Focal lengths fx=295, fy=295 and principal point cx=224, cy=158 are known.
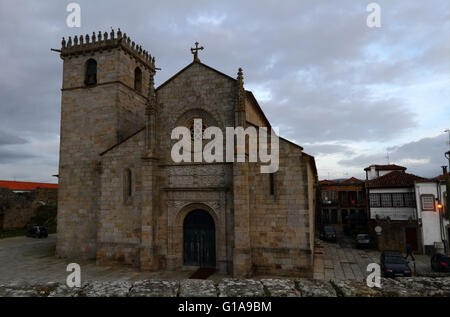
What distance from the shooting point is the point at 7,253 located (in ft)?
71.3

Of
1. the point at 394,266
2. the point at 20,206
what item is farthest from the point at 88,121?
the point at 20,206

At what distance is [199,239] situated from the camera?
16.6m

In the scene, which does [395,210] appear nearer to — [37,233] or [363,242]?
[363,242]

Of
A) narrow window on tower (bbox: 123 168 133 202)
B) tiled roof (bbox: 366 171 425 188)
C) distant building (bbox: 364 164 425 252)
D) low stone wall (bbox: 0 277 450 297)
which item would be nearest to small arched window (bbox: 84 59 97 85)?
narrow window on tower (bbox: 123 168 133 202)

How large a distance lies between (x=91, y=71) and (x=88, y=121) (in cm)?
391

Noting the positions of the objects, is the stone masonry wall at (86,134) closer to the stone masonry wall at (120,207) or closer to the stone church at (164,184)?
the stone church at (164,184)

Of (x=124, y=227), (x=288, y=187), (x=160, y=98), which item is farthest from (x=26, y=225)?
(x=288, y=187)

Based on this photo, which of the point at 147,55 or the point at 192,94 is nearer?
the point at 192,94

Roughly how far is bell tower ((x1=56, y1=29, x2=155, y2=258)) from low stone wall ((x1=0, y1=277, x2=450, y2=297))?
15.8 meters

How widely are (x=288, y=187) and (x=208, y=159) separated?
4.66m

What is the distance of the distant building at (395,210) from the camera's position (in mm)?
23344

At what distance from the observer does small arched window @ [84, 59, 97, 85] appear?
21.7 m

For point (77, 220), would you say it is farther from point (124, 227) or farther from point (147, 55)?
point (147, 55)

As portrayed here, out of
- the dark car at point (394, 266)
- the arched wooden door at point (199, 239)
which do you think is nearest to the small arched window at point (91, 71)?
the arched wooden door at point (199, 239)
